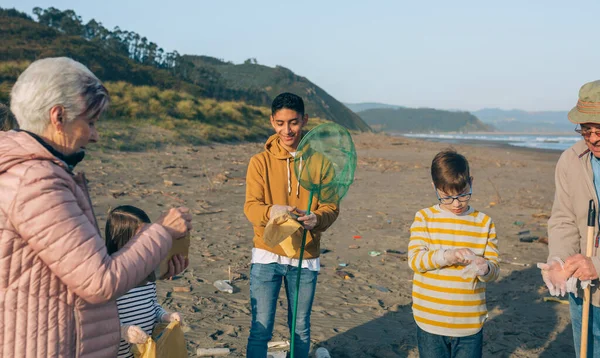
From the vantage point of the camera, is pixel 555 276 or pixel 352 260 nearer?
pixel 555 276

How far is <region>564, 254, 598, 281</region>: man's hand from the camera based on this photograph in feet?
9.08

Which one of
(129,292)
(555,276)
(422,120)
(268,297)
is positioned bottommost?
(268,297)

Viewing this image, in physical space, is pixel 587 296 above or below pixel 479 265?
below

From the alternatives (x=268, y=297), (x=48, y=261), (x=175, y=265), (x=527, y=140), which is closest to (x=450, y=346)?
(x=268, y=297)

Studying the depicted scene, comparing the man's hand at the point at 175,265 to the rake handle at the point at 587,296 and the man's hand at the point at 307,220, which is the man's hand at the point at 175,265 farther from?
the rake handle at the point at 587,296

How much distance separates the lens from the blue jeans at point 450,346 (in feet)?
10.3

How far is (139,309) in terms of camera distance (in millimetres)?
2914

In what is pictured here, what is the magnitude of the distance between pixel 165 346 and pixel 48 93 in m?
1.39

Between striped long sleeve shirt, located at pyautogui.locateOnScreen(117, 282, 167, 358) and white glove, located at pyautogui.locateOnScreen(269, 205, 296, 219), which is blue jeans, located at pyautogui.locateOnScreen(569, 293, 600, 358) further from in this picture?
striped long sleeve shirt, located at pyautogui.locateOnScreen(117, 282, 167, 358)

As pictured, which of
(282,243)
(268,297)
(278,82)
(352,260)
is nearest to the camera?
(282,243)

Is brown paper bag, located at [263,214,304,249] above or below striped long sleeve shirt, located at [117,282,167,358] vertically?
above

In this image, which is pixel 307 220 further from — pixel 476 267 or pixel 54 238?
pixel 54 238

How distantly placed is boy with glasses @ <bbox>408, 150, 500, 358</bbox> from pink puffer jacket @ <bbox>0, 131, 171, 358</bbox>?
184cm

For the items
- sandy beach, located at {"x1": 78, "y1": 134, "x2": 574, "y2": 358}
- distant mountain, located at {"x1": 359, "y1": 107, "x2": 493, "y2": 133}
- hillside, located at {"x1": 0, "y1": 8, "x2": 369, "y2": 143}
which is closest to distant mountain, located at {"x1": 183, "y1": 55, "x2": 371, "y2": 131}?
hillside, located at {"x1": 0, "y1": 8, "x2": 369, "y2": 143}
